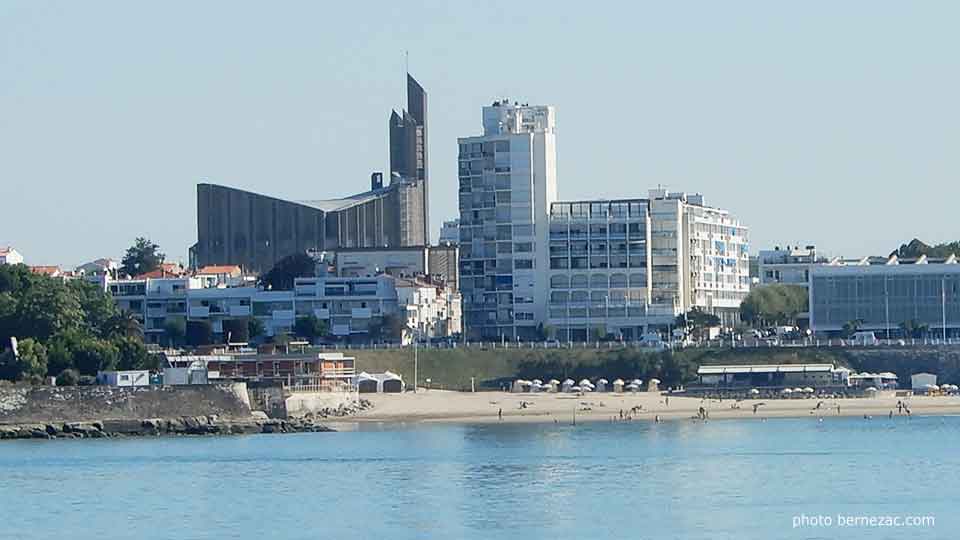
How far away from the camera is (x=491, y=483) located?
73.5 m

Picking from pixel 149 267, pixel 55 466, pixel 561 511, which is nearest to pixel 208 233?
pixel 149 267

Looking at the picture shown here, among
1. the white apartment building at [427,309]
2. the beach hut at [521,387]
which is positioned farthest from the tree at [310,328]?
the beach hut at [521,387]

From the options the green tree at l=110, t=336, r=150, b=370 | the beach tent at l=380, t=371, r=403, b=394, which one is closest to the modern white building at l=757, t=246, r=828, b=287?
the beach tent at l=380, t=371, r=403, b=394

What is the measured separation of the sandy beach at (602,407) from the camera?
106562mm

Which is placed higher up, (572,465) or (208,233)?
(208,233)

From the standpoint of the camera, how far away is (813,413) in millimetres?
106312

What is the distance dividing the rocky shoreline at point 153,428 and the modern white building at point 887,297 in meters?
43.7

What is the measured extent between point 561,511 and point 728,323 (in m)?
83.5

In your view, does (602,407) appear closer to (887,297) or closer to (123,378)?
(123,378)

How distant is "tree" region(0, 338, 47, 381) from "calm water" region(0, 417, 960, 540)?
5792 mm

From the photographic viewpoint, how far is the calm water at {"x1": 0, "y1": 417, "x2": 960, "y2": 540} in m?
62.1

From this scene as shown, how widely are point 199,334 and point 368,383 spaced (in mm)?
20607

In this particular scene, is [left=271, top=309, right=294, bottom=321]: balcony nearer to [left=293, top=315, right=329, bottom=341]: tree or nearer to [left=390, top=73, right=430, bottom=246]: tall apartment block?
[left=293, top=315, right=329, bottom=341]: tree

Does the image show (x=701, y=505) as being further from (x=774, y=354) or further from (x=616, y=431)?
(x=774, y=354)
